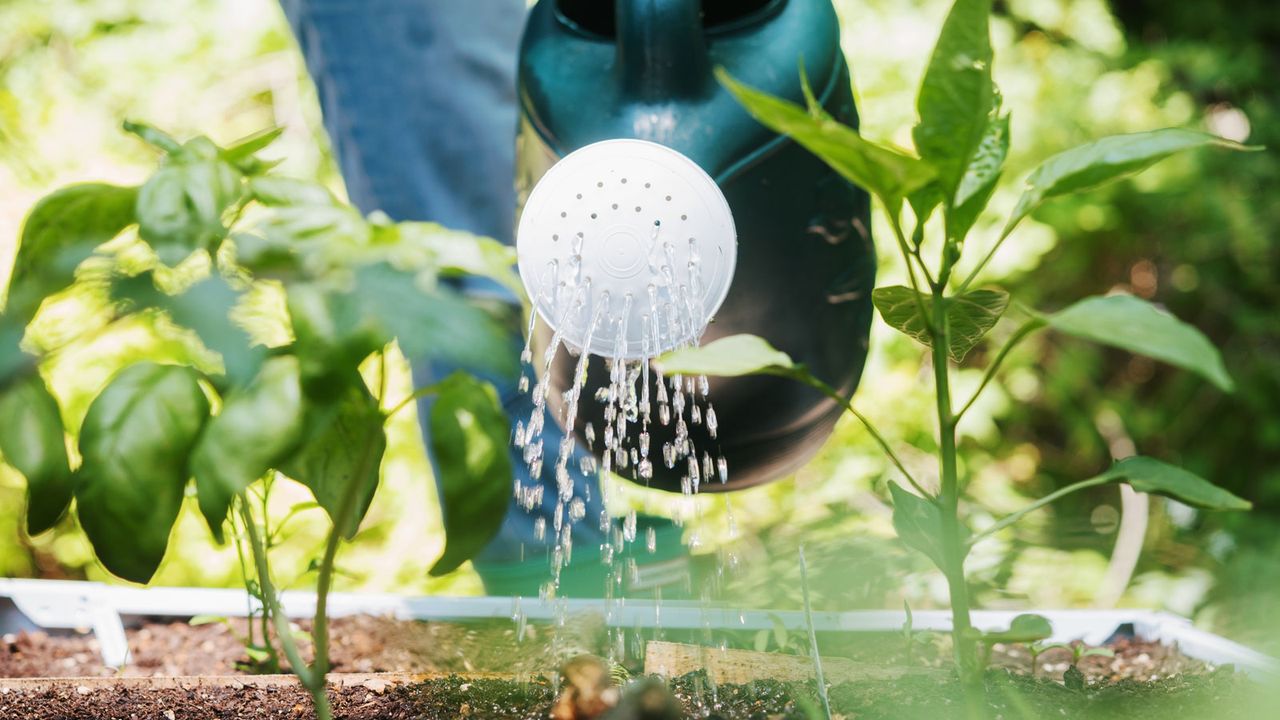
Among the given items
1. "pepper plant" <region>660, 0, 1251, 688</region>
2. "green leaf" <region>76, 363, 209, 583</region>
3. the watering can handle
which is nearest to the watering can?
the watering can handle

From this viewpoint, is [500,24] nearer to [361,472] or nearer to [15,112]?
[361,472]

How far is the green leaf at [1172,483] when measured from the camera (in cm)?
55

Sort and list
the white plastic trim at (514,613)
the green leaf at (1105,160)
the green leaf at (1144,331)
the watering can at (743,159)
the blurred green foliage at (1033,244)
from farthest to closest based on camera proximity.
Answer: the blurred green foliage at (1033,244) → the white plastic trim at (514,613) → the watering can at (743,159) → the green leaf at (1105,160) → the green leaf at (1144,331)

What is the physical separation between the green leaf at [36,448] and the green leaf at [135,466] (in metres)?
0.04

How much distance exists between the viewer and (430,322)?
442 mm

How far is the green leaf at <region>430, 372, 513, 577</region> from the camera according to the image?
1.78ft

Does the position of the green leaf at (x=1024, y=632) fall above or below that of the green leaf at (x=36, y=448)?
below

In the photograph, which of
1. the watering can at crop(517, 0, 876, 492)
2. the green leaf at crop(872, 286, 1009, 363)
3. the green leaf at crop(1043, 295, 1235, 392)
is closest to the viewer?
the green leaf at crop(1043, 295, 1235, 392)

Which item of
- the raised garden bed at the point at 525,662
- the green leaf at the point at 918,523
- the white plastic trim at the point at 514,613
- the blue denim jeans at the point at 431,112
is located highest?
the blue denim jeans at the point at 431,112

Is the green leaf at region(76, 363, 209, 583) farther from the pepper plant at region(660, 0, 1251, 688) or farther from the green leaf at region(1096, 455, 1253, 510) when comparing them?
the green leaf at region(1096, 455, 1253, 510)

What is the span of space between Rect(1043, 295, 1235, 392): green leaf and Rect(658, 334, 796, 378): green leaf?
0.13 meters

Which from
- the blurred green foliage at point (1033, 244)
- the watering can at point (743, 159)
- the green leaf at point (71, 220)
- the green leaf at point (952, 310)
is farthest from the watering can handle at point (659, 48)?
the blurred green foliage at point (1033, 244)

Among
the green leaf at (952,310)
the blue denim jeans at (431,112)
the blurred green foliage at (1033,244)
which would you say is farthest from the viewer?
the blurred green foliage at (1033,244)

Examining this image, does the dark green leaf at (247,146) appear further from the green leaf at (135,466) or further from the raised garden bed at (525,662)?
the raised garden bed at (525,662)
